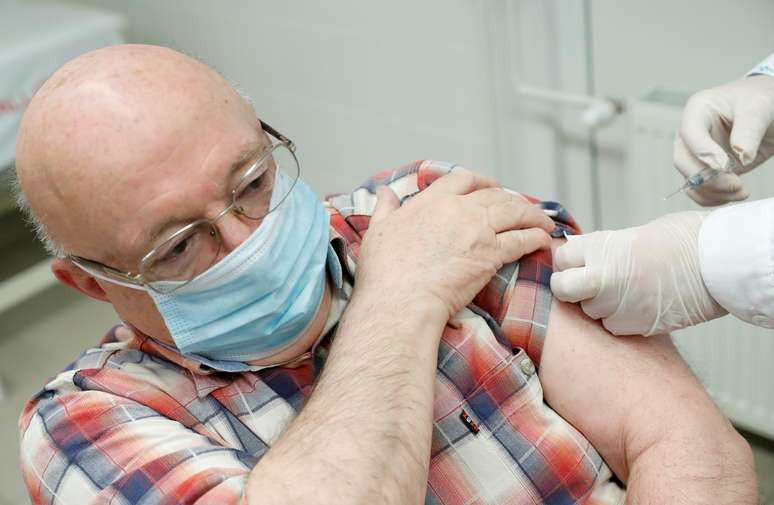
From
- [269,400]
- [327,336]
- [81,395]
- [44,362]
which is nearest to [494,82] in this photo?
[327,336]

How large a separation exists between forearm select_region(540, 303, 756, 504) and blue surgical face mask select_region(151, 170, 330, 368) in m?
0.44

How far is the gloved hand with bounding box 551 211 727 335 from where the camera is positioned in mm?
1225

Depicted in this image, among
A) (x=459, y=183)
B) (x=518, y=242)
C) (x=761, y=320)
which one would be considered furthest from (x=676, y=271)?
(x=459, y=183)

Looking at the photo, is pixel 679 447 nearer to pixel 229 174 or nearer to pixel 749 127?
pixel 749 127

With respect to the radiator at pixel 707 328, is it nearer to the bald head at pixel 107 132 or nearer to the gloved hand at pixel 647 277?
the gloved hand at pixel 647 277

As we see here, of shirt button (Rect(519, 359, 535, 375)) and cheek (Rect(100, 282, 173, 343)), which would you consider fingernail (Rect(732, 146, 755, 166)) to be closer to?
shirt button (Rect(519, 359, 535, 375))

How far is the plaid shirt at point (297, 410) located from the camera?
1.17 meters

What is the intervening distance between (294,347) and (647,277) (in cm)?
59

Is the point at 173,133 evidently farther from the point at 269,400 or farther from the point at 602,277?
the point at 602,277

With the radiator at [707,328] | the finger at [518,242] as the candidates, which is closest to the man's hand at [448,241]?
the finger at [518,242]

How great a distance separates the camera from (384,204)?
4.82 feet

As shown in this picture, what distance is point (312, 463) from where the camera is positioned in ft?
3.51

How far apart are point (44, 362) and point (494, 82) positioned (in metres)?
2.27

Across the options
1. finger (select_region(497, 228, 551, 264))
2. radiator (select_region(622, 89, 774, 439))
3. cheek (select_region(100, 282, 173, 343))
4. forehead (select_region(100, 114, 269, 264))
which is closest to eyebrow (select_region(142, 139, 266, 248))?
forehead (select_region(100, 114, 269, 264))
